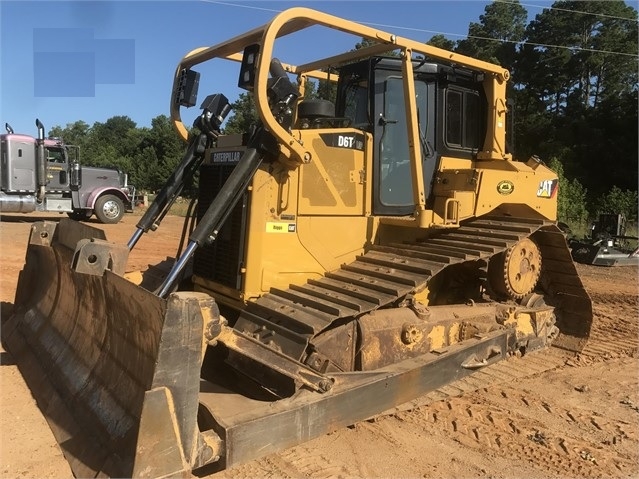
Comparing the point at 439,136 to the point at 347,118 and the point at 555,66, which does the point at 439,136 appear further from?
the point at 555,66

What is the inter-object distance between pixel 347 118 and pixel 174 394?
315 cm

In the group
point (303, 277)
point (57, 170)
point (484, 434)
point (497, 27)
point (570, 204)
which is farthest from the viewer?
point (497, 27)

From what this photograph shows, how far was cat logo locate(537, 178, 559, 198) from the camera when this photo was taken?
19.3ft

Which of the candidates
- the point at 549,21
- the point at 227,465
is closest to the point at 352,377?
the point at 227,465

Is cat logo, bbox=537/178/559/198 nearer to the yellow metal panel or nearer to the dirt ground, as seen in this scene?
the dirt ground

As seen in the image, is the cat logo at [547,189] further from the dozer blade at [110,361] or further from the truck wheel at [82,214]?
the truck wheel at [82,214]

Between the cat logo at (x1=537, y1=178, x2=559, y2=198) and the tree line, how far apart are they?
56.7 ft

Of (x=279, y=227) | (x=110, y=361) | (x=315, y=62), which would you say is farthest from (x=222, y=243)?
(x=315, y=62)

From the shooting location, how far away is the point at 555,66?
32000mm

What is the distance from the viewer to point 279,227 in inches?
177

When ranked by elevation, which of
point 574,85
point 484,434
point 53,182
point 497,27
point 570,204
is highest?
point 497,27

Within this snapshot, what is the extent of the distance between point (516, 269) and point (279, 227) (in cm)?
243

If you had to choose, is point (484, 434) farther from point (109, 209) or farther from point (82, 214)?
point (82, 214)

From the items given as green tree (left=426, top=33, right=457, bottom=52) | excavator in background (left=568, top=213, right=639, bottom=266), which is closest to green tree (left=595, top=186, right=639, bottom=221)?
excavator in background (left=568, top=213, right=639, bottom=266)
